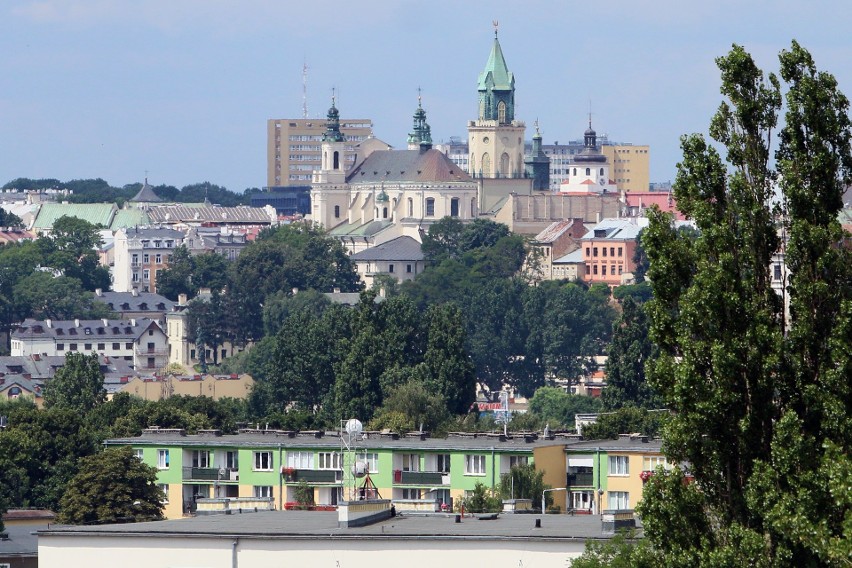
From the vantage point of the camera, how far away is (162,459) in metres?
65.5

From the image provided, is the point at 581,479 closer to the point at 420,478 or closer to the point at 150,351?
the point at 420,478

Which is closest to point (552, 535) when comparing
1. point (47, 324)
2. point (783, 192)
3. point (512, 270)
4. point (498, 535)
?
point (498, 535)

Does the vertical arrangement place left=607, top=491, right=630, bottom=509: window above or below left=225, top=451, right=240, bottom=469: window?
below

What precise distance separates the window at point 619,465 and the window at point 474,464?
8.71 feet

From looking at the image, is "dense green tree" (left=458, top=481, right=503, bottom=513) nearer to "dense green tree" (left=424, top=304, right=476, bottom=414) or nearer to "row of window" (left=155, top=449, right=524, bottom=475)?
"row of window" (left=155, top=449, right=524, bottom=475)

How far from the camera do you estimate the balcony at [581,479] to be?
61.0 meters

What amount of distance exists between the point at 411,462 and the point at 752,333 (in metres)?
34.0

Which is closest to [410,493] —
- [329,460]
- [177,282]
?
[329,460]

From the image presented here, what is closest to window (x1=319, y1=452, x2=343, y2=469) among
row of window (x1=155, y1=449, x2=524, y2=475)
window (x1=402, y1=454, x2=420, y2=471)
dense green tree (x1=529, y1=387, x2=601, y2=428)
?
row of window (x1=155, y1=449, x2=524, y2=475)

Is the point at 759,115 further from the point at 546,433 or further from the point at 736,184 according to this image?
the point at 546,433

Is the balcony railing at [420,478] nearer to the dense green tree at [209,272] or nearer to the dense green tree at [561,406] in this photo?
the dense green tree at [561,406]

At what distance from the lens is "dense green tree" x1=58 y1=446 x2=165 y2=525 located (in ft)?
201

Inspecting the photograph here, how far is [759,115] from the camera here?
96.7 ft

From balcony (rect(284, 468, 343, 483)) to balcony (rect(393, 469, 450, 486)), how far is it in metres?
1.34
